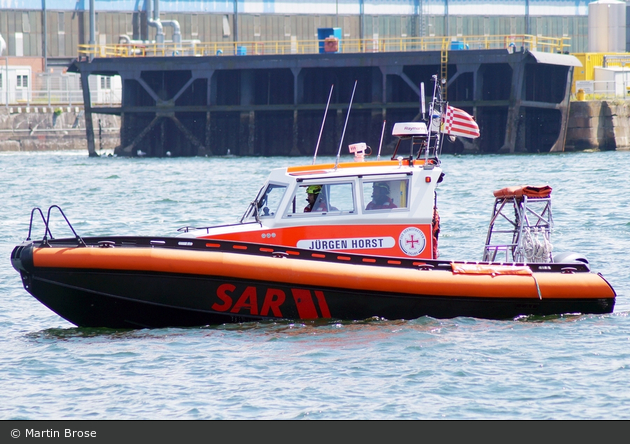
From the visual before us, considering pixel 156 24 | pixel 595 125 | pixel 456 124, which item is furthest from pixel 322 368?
pixel 156 24

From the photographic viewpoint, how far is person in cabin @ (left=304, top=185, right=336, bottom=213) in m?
11.1

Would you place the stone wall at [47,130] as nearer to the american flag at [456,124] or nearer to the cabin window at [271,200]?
the cabin window at [271,200]

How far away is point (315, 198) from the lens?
1108cm

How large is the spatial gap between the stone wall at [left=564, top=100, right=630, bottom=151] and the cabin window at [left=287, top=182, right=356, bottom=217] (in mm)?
34048

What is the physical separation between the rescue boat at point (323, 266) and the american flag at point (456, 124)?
0.01 m

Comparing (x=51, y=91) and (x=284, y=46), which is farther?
(x=284, y=46)

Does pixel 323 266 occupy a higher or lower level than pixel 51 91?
lower

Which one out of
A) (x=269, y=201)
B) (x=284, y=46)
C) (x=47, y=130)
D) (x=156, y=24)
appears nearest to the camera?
(x=269, y=201)

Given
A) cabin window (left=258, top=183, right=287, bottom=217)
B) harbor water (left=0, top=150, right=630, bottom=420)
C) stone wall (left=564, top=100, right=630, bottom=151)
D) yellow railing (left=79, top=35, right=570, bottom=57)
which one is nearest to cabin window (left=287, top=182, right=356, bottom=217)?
cabin window (left=258, top=183, right=287, bottom=217)

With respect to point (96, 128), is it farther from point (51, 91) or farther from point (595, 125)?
point (595, 125)

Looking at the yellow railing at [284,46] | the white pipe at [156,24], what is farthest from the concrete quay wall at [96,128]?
the white pipe at [156,24]

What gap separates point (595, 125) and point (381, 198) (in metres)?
34.3

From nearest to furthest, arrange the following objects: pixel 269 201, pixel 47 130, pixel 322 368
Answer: pixel 322 368, pixel 269 201, pixel 47 130
